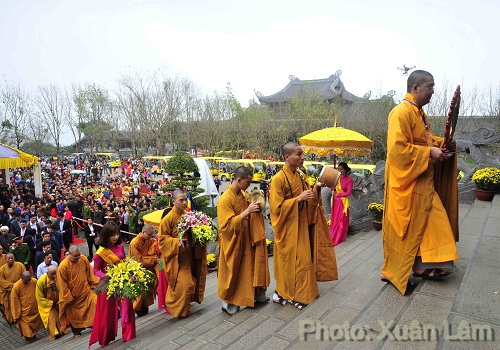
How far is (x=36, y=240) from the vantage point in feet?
29.2

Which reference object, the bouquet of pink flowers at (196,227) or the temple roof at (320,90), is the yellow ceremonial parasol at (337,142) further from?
the temple roof at (320,90)

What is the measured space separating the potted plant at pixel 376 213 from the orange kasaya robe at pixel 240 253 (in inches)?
160

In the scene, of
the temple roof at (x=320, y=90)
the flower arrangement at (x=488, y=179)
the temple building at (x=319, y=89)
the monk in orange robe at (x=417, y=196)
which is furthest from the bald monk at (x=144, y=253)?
the temple roof at (x=320, y=90)

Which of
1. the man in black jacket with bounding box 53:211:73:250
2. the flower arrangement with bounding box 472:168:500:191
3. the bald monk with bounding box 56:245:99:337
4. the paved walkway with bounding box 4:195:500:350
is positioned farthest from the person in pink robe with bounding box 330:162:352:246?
the man in black jacket with bounding box 53:211:73:250

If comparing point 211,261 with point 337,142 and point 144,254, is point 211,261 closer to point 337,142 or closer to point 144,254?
point 144,254

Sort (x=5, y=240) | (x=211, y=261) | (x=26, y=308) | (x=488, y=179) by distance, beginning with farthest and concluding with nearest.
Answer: (x=5, y=240) < (x=211, y=261) < (x=488, y=179) < (x=26, y=308)

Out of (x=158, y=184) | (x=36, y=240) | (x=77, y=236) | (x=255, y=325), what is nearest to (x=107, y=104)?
(x=158, y=184)

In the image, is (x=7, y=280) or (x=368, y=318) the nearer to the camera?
(x=368, y=318)

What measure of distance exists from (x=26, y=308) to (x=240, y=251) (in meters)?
4.74

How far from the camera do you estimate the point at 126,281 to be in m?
4.15

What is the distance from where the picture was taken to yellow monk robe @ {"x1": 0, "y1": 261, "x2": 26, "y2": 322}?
6.71 meters

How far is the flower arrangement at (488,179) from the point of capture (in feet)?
22.7

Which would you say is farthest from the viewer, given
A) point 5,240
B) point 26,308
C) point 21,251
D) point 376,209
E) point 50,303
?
point 5,240

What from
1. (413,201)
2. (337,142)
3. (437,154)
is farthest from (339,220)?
(437,154)
